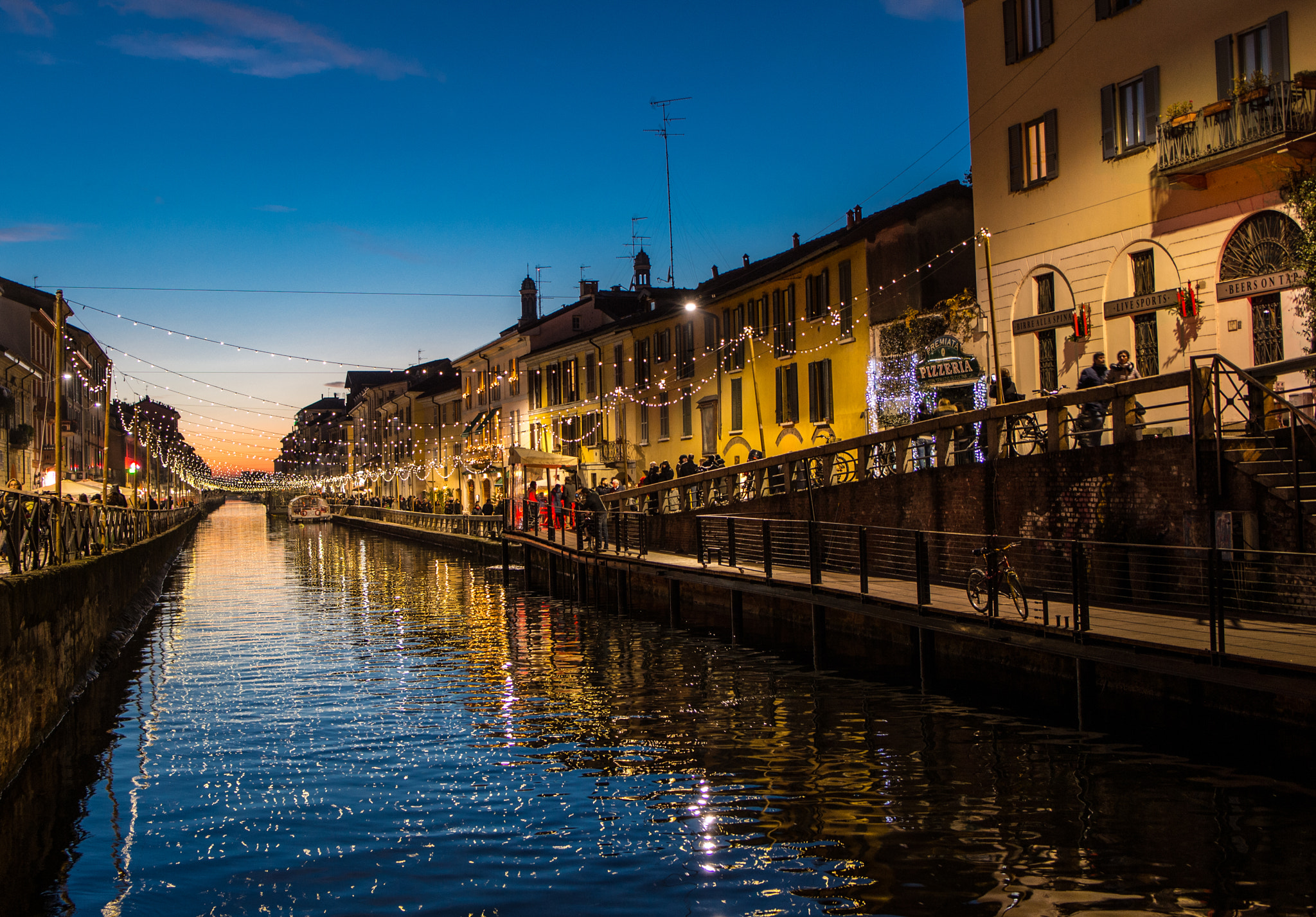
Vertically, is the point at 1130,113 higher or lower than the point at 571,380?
higher

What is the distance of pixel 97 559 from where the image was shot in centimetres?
1830

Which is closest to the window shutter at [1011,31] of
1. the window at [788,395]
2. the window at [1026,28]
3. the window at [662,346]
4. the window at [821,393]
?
the window at [1026,28]

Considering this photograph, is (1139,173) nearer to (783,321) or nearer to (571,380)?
(783,321)

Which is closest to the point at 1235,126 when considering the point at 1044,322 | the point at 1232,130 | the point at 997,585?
the point at 1232,130

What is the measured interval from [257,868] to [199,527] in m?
90.0

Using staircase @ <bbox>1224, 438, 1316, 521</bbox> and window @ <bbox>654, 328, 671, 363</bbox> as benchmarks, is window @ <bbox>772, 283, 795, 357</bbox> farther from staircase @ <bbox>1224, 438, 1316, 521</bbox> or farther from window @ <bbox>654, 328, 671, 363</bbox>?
staircase @ <bbox>1224, 438, 1316, 521</bbox>

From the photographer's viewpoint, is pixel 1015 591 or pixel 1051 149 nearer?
pixel 1015 591

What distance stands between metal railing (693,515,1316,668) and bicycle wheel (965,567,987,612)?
146mm

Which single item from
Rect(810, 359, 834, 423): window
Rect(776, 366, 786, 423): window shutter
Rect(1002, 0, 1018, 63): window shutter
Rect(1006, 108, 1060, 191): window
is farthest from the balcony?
Rect(776, 366, 786, 423): window shutter

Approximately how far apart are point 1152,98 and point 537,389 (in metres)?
42.8

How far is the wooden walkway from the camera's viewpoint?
10.2 m

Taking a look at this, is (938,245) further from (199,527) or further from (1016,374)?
(199,527)

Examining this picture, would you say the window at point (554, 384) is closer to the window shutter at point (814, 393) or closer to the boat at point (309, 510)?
the window shutter at point (814, 393)

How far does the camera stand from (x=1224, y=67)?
18.7 m
